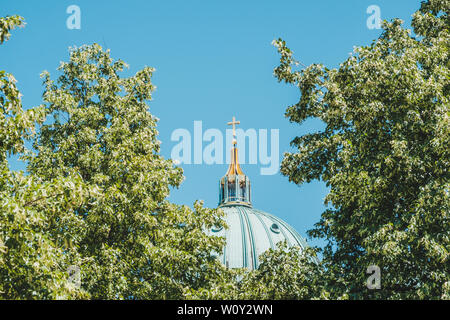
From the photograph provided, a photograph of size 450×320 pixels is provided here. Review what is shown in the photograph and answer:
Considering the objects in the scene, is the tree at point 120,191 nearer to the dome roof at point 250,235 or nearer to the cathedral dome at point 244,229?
the cathedral dome at point 244,229

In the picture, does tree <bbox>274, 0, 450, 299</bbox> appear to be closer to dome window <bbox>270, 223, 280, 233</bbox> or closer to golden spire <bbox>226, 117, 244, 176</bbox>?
dome window <bbox>270, 223, 280, 233</bbox>

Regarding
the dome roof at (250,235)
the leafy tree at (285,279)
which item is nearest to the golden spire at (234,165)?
the dome roof at (250,235)

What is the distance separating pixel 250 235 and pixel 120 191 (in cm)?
4407

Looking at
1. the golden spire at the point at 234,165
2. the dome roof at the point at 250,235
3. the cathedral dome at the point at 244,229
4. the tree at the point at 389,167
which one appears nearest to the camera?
the tree at the point at 389,167

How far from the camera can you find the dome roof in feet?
190

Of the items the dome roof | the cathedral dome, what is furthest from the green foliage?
the dome roof

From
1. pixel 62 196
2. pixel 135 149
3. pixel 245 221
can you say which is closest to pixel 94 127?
pixel 135 149

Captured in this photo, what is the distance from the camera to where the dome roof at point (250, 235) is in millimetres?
57875

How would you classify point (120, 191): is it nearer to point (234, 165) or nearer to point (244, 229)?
point (244, 229)

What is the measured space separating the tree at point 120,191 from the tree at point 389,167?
12.3ft

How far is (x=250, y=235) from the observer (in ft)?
199

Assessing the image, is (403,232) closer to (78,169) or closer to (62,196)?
(62,196)

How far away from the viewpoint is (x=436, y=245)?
43.2ft

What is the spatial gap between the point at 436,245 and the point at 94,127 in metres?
10.8
